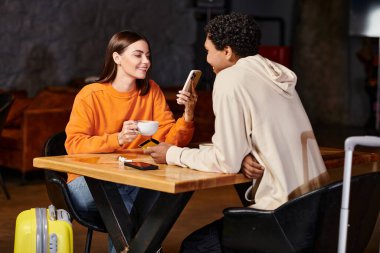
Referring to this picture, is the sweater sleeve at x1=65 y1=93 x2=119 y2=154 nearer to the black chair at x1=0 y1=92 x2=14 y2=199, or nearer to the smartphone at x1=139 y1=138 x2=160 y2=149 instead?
the smartphone at x1=139 y1=138 x2=160 y2=149

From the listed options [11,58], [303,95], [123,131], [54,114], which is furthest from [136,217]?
[303,95]

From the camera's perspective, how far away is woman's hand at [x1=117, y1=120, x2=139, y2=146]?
369 centimetres

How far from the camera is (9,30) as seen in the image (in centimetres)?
835

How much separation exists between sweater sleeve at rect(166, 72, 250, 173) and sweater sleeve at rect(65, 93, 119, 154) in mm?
664

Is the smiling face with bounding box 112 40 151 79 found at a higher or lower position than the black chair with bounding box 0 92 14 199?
higher

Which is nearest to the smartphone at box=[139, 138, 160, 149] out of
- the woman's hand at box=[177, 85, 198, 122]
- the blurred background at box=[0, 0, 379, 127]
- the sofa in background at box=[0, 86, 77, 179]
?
the woman's hand at box=[177, 85, 198, 122]

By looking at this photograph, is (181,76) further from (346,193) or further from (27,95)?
(346,193)

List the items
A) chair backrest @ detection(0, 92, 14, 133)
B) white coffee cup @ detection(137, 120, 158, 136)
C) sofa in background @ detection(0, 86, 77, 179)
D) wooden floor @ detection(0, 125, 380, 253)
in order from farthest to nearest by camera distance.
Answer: sofa in background @ detection(0, 86, 77, 179) < chair backrest @ detection(0, 92, 14, 133) < wooden floor @ detection(0, 125, 380, 253) < white coffee cup @ detection(137, 120, 158, 136)

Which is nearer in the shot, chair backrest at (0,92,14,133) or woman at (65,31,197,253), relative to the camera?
woman at (65,31,197,253)

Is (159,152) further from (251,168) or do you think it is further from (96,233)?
(96,233)

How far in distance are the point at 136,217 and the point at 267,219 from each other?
828 mm

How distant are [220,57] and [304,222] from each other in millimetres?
756

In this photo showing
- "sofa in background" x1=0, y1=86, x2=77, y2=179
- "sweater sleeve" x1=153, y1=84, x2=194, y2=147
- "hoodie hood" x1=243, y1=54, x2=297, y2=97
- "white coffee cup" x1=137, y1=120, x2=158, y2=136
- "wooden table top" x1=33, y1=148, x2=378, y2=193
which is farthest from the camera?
"sofa in background" x1=0, y1=86, x2=77, y2=179

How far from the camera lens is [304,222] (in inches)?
123
